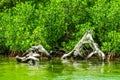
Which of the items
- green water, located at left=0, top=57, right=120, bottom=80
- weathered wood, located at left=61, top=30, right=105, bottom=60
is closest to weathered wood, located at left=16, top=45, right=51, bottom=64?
green water, located at left=0, top=57, right=120, bottom=80

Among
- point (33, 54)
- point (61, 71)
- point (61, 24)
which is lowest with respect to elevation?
point (61, 71)

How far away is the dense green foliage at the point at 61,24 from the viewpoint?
2803 centimetres

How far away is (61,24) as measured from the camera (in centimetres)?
2953

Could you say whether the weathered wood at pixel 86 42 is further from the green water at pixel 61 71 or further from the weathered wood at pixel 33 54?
the weathered wood at pixel 33 54

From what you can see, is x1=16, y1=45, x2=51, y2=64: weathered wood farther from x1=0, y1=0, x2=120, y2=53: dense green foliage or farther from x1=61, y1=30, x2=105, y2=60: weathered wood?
x1=61, y1=30, x2=105, y2=60: weathered wood

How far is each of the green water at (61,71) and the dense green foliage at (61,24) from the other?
3.34 m

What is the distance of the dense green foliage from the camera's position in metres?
28.0

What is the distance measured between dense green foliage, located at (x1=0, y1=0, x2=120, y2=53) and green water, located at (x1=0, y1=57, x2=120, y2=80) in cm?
334

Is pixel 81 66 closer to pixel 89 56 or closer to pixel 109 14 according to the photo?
pixel 89 56

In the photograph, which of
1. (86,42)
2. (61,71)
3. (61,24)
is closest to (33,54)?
(86,42)

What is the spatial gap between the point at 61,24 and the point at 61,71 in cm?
881

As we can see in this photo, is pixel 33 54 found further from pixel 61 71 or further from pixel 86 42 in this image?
pixel 61 71

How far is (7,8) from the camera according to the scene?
113 feet

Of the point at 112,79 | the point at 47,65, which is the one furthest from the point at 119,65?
the point at 112,79
